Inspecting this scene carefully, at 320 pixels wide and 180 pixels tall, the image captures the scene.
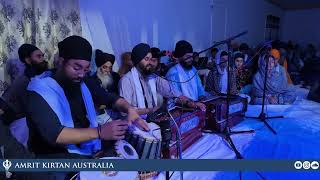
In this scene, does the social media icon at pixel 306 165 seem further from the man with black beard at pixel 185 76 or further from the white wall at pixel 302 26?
the white wall at pixel 302 26

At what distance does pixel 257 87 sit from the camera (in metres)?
5.06

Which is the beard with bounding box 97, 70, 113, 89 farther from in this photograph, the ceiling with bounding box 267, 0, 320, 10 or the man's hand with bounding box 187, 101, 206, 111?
the ceiling with bounding box 267, 0, 320, 10

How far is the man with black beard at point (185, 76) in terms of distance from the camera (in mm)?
3682

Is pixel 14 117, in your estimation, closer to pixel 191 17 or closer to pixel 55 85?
pixel 55 85

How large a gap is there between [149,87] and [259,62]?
2545 mm

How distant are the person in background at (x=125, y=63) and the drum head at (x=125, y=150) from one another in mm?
2689

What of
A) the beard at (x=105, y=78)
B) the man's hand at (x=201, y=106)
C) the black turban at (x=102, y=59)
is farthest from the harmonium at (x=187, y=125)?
the black turban at (x=102, y=59)

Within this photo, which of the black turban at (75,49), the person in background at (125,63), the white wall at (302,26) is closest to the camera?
the black turban at (75,49)

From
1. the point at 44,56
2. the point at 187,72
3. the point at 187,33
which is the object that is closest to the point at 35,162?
the point at 44,56

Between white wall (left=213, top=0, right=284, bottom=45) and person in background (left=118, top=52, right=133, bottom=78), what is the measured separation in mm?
3761

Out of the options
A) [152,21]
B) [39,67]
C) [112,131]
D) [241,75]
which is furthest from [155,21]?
[112,131]

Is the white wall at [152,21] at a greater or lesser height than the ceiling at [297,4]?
lesser

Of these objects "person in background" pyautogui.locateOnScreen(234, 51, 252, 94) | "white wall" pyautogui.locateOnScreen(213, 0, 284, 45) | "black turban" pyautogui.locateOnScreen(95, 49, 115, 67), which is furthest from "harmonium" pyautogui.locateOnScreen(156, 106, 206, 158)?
"white wall" pyautogui.locateOnScreen(213, 0, 284, 45)

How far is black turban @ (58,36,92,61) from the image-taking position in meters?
1.87
